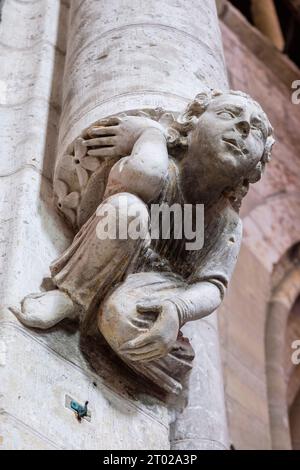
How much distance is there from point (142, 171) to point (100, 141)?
227 mm

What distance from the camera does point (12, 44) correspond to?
3004mm

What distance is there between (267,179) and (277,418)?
53.8 inches

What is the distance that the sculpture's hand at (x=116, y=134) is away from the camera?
223cm

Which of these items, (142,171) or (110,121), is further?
(110,121)

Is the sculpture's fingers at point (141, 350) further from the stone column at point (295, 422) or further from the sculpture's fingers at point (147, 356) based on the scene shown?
the stone column at point (295, 422)

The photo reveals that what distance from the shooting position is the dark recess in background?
6422 millimetres

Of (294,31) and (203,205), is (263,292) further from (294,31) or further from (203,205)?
(294,31)

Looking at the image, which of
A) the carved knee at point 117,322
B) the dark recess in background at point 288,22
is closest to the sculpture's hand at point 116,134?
the carved knee at point 117,322

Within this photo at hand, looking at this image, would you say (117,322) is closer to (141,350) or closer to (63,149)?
(141,350)

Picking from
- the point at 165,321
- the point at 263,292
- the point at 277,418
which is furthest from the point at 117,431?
the point at 263,292

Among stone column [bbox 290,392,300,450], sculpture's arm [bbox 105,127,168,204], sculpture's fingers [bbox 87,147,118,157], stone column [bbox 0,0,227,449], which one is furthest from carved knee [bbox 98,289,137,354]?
stone column [bbox 290,392,300,450]

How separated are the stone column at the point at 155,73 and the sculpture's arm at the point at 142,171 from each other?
234 millimetres

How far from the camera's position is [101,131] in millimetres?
2283

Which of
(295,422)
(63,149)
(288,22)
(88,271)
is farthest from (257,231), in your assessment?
(288,22)
